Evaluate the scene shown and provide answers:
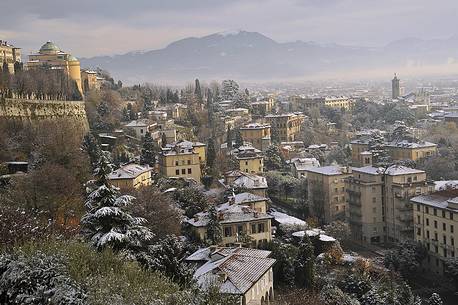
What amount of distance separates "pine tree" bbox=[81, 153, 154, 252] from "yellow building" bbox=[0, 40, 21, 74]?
118ft

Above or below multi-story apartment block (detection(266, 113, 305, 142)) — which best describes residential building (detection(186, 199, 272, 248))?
below

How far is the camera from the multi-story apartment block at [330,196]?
44219 mm

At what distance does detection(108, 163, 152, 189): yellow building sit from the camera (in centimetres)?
3646

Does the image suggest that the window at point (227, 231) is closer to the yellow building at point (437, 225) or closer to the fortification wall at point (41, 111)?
the yellow building at point (437, 225)

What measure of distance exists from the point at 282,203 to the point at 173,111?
2558 centimetres

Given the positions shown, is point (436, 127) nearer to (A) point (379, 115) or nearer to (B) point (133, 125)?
(A) point (379, 115)

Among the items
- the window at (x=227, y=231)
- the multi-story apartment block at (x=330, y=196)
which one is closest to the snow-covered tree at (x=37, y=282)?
the window at (x=227, y=231)

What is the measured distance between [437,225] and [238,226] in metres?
11.3

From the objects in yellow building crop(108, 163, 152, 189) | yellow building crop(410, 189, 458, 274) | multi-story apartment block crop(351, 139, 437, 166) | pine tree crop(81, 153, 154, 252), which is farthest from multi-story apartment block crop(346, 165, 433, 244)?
pine tree crop(81, 153, 154, 252)

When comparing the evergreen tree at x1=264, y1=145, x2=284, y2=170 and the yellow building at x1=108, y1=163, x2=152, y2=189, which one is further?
the evergreen tree at x1=264, y1=145, x2=284, y2=170

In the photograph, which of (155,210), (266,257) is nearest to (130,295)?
(266,257)

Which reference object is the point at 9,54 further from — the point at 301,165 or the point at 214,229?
the point at 214,229

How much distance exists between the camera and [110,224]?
53.7 ft

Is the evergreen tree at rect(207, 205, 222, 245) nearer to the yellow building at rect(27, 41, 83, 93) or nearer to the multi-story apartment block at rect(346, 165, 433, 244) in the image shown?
the multi-story apartment block at rect(346, 165, 433, 244)
